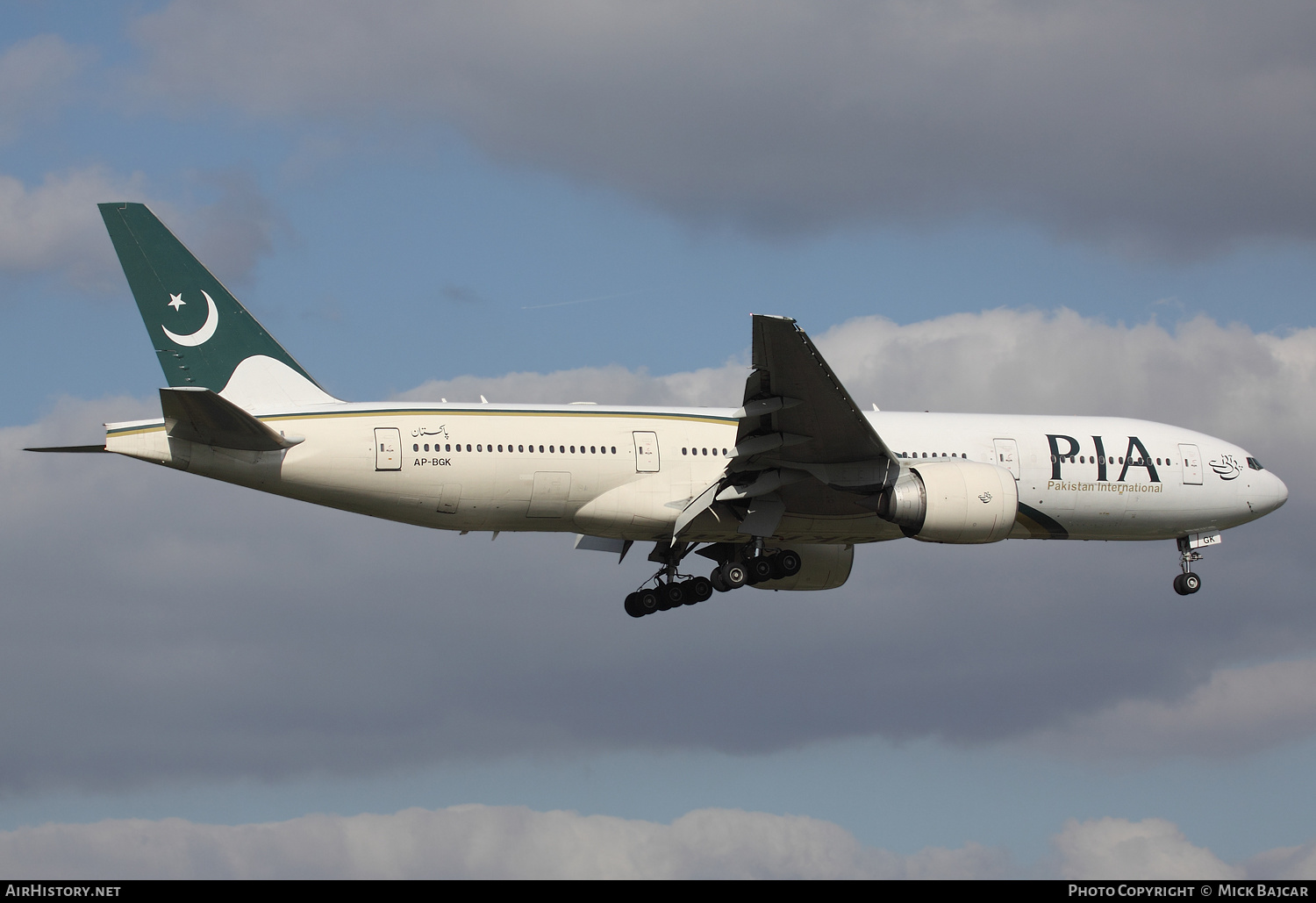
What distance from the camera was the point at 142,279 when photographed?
32719 millimetres

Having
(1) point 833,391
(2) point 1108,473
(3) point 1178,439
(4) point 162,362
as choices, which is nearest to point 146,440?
(4) point 162,362

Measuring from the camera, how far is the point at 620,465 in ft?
107

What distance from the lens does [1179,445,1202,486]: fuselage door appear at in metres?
36.9

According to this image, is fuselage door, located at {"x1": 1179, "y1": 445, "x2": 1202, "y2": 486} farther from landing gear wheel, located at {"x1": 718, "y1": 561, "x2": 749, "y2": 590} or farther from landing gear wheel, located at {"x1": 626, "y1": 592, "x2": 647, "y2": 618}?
landing gear wheel, located at {"x1": 626, "y1": 592, "x2": 647, "y2": 618}

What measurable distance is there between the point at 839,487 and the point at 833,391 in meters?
3.12

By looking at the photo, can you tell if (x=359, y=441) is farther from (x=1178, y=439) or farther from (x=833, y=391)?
(x=1178, y=439)

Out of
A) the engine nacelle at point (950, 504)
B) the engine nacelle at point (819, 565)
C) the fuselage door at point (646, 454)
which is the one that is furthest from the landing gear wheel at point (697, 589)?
the engine nacelle at point (950, 504)

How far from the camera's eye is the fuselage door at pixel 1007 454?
116ft

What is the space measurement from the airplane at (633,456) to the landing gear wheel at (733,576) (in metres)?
0.05

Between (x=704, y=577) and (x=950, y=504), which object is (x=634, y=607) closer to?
(x=704, y=577)

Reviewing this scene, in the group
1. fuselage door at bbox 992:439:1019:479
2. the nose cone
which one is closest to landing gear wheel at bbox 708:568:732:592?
fuselage door at bbox 992:439:1019:479

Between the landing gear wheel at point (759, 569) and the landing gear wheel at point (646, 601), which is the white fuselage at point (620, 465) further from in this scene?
the landing gear wheel at point (646, 601)

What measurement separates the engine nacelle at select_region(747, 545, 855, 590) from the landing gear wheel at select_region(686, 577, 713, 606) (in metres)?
3.05

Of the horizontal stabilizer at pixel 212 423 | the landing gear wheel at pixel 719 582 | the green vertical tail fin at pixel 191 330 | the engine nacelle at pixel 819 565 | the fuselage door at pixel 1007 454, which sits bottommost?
the landing gear wheel at pixel 719 582
